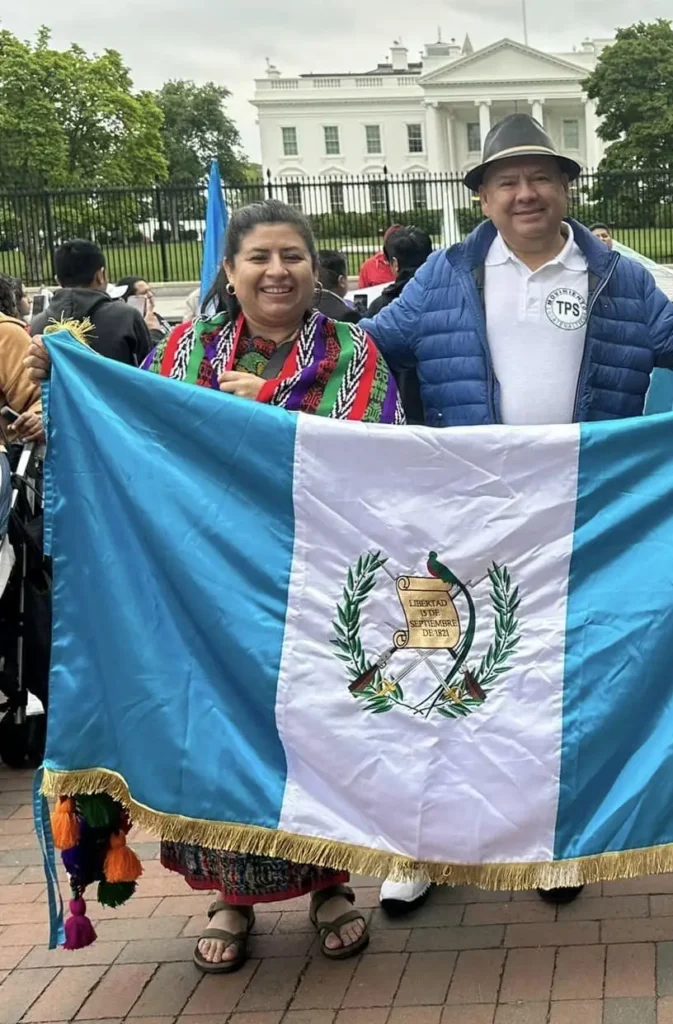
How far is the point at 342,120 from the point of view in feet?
301

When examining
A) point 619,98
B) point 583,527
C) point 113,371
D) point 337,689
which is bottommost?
point 337,689

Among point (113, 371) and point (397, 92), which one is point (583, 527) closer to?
point (113, 371)

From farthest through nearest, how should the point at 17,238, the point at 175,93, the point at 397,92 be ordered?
the point at 397,92, the point at 175,93, the point at 17,238

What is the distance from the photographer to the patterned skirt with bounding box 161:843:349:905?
9.68 feet

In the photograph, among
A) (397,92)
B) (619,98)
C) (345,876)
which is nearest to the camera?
(345,876)

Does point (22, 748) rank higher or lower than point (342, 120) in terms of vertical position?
lower

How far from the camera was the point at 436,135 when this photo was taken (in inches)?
3140

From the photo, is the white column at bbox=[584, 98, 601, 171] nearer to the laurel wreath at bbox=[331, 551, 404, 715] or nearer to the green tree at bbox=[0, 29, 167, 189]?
the green tree at bbox=[0, 29, 167, 189]

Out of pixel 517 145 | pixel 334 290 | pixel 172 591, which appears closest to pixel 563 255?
pixel 517 145

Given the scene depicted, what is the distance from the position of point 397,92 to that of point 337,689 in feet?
307

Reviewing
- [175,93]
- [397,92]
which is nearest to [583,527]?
[175,93]

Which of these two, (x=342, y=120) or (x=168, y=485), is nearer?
(x=168, y=485)

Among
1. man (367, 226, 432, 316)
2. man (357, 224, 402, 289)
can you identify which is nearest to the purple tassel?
man (367, 226, 432, 316)

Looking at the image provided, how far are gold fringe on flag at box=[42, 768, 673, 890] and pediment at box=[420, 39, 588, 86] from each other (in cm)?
8126
